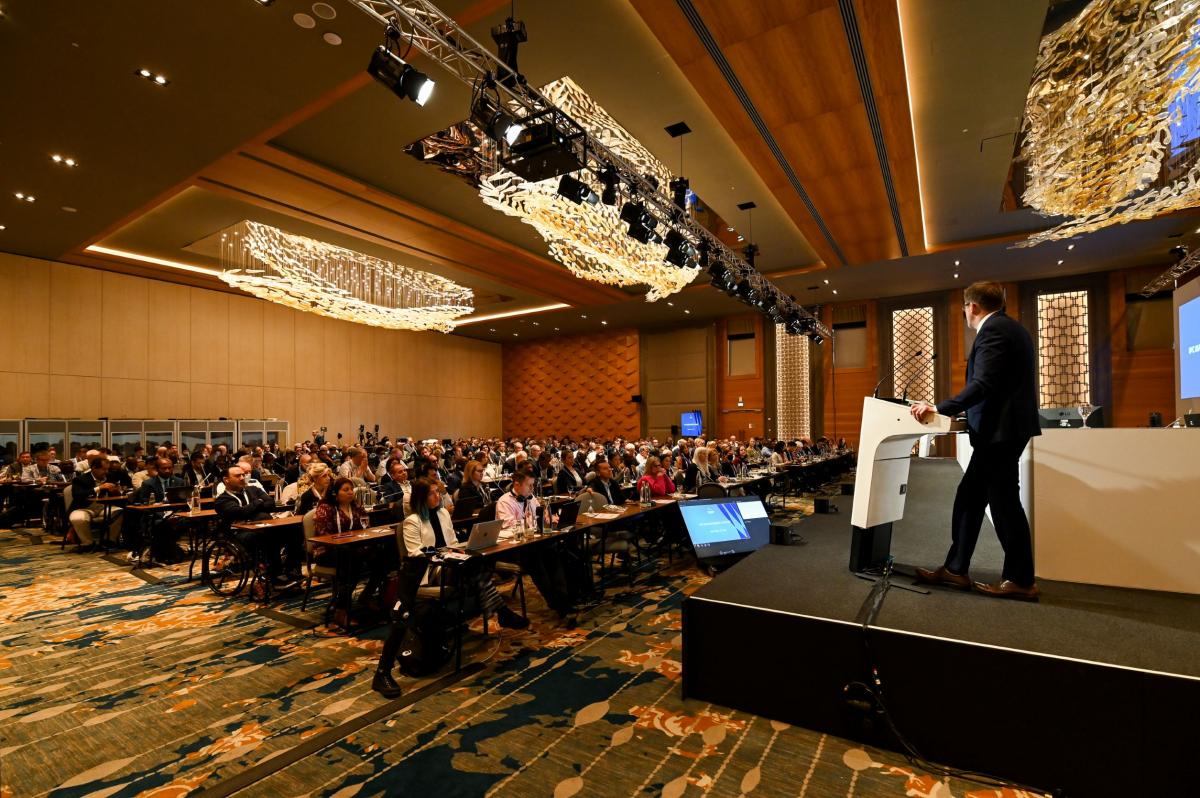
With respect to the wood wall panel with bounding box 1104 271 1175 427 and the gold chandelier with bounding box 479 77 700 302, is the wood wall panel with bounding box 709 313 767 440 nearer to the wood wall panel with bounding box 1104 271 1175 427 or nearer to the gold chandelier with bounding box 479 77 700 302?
the wood wall panel with bounding box 1104 271 1175 427

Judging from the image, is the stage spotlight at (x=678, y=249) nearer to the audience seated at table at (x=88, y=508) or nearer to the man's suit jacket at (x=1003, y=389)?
the man's suit jacket at (x=1003, y=389)

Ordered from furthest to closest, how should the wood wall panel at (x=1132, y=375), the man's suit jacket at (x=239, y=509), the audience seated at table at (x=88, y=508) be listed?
1. the wood wall panel at (x=1132, y=375)
2. the audience seated at table at (x=88, y=508)
3. the man's suit jacket at (x=239, y=509)

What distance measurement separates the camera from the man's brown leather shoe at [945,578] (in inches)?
123

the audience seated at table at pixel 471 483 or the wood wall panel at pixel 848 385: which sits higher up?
the wood wall panel at pixel 848 385

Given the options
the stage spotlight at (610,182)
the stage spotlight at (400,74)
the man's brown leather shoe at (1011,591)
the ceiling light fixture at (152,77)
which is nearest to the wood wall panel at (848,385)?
the stage spotlight at (610,182)

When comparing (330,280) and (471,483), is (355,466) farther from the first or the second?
(330,280)

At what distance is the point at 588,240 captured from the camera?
8.83 m

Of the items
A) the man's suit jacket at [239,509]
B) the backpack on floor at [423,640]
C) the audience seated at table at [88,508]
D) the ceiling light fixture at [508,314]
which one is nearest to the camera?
the backpack on floor at [423,640]

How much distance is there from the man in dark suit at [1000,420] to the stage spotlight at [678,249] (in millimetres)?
6641

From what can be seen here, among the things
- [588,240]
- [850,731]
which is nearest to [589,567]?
[850,731]

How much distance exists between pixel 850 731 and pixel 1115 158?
6133 mm

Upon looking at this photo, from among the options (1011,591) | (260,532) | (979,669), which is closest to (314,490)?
(260,532)

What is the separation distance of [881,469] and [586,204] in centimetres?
626

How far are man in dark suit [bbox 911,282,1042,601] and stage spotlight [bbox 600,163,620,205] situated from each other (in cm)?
493
